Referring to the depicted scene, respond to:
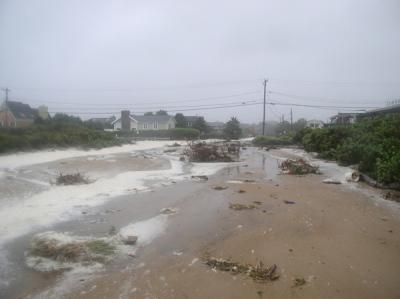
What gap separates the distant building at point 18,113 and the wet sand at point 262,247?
141ft

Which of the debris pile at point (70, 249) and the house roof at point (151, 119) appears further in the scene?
the house roof at point (151, 119)

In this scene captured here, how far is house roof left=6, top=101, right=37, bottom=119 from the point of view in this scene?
5435 cm

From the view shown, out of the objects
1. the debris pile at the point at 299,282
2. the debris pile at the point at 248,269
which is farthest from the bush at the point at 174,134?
the debris pile at the point at 299,282

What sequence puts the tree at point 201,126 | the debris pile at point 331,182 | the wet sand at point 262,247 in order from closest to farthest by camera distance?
the wet sand at point 262,247, the debris pile at point 331,182, the tree at point 201,126

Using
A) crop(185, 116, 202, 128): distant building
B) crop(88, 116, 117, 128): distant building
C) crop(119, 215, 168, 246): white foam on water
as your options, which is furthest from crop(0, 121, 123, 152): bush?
crop(88, 116, 117, 128): distant building

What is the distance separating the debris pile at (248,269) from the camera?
5.51 meters

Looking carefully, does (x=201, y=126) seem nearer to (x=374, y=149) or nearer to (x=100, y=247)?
(x=374, y=149)

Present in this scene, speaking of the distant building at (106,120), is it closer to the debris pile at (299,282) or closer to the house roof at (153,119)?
the house roof at (153,119)

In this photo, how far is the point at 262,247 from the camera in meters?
6.87

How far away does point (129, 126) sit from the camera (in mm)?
71062

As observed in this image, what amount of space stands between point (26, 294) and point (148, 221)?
13.1ft

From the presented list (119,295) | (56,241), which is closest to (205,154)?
(56,241)

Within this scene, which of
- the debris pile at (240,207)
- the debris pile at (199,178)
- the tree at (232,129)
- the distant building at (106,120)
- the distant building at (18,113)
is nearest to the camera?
the debris pile at (240,207)

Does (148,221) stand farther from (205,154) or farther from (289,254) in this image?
(205,154)
